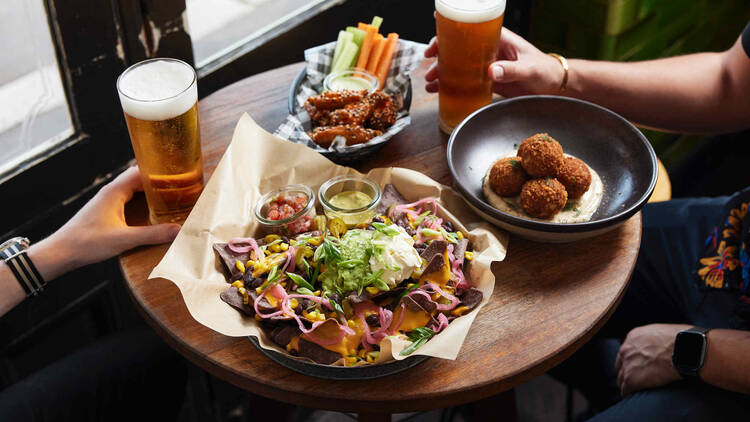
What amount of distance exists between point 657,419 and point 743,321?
385 mm

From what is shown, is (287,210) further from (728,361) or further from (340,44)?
(728,361)

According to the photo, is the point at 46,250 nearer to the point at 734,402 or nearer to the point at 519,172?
the point at 519,172

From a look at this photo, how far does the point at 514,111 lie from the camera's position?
192 centimetres

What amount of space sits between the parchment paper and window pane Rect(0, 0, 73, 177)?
78cm

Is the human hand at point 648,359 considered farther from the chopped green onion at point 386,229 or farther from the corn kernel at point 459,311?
the chopped green onion at point 386,229

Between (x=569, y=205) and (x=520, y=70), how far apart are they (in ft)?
1.42

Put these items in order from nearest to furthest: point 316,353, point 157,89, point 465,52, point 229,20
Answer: point 316,353 → point 157,89 → point 465,52 → point 229,20

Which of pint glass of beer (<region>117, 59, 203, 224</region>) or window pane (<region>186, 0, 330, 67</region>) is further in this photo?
window pane (<region>186, 0, 330, 67</region>)

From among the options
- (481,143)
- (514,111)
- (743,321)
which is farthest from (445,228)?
(743,321)

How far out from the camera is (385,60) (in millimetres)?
2098

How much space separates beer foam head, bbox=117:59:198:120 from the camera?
58.6 inches

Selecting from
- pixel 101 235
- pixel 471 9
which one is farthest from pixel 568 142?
pixel 101 235

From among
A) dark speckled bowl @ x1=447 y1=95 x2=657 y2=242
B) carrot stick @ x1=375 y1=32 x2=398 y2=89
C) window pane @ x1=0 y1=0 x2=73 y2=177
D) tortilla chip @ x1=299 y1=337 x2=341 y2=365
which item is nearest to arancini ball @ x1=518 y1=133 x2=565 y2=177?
dark speckled bowl @ x1=447 y1=95 x2=657 y2=242

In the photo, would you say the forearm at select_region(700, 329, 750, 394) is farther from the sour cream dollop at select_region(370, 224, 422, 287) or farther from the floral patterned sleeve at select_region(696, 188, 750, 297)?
the sour cream dollop at select_region(370, 224, 422, 287)
